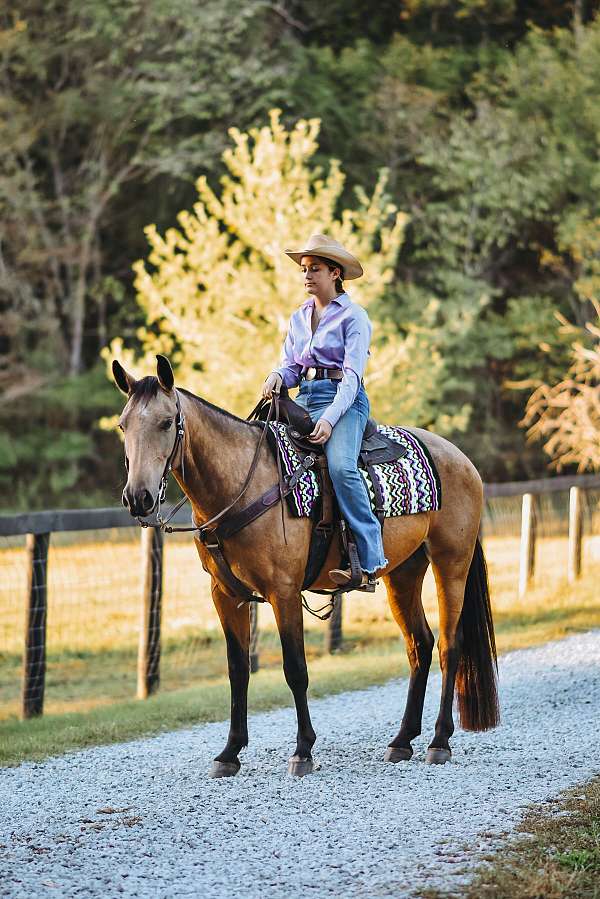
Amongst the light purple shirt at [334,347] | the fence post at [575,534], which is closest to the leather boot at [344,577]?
the light purple shirt at [334,347]

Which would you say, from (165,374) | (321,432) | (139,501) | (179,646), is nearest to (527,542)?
(179,646)

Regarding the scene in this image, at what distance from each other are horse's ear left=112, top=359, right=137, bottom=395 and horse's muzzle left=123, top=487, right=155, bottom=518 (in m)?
0.52

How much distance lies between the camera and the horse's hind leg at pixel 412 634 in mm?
6336

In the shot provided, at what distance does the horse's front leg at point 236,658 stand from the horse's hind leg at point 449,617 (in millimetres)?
1034

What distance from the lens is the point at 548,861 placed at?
428 centimetres

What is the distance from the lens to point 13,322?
26.2 metres

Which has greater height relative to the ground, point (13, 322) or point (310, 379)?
point (13, 322)

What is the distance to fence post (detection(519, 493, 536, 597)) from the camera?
13.9 meters

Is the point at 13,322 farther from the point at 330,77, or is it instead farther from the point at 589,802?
the point at 589,802

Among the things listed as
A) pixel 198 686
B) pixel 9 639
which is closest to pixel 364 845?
pixel 198 686

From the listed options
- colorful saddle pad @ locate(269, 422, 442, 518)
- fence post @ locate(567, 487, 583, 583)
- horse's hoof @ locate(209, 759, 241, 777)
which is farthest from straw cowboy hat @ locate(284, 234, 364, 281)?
fence post @ locate(567, 487, 583, 583)

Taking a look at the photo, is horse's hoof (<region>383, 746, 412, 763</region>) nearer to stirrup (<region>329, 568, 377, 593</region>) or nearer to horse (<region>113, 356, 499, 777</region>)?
horse (<region>113, 356, 499, 777</region>)

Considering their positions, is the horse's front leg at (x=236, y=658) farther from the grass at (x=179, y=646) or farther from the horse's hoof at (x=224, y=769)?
the grass at (x=179, y=646)

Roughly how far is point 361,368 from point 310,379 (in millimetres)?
311
